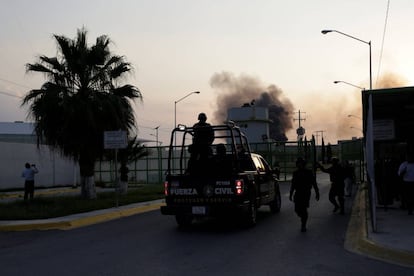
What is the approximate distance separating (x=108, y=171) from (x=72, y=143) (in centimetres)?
2291

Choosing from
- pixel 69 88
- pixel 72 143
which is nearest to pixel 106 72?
pixel 69 88

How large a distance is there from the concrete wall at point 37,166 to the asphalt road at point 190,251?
17.1 meters

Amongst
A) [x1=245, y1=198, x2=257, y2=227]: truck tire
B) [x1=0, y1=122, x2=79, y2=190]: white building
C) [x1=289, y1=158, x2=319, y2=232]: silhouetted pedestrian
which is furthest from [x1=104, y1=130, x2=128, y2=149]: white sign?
[x1=0, y1=122, x2=79, y2=190]: white building

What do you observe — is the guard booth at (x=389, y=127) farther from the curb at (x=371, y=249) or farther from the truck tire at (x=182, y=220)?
the truck tire at (x=182, y=220)

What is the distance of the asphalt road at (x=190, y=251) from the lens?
839 cm

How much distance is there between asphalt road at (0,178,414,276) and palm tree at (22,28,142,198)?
719 cm

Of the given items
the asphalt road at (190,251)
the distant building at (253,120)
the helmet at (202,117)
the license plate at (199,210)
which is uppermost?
the distant building at (253,120)

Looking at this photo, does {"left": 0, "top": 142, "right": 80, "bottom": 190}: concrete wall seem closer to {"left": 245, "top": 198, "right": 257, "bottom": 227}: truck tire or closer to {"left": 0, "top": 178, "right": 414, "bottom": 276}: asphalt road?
{"left": 0, "top": 178, "right": 414, "bottom": 276}: asphalt road

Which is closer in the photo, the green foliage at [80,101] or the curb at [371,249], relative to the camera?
the curb at [371,249]

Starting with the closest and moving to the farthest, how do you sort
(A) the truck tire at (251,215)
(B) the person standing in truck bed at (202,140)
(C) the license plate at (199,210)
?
(C) the license plate at (199,210)
(A) the truck tire at (251,215)
(B) the person standing in truck bed at (202,140)

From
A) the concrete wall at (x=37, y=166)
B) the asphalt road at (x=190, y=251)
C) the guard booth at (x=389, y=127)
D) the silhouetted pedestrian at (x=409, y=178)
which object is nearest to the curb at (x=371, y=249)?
the asphalt road at (x=190, y=251)

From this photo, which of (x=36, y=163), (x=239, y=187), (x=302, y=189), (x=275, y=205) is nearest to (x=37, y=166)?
(x=36, y=163)

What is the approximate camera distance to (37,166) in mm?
35625

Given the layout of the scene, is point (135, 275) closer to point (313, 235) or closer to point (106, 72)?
point (313, 235)
